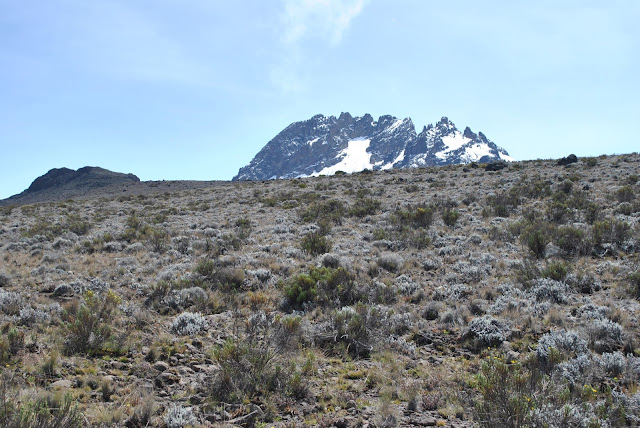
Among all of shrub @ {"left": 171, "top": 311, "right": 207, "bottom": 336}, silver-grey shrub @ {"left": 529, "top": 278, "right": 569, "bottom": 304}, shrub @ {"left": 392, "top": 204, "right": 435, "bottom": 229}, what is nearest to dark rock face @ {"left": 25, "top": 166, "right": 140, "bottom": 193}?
shrub @ {"left": 392, "top": 204, "right": 435, "bottom": 229}

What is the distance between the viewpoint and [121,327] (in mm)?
7109

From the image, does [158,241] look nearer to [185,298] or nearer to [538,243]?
[185,298]

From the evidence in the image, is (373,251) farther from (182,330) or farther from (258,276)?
(182,330)

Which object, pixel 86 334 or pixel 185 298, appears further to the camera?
pixel 185 298

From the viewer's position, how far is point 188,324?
7.16 meters

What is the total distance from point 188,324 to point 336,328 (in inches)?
116

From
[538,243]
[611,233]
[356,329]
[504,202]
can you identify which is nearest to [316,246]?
[356,329]

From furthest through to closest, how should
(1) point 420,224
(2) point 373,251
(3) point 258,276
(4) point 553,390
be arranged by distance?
(1) point 420,224
(2) point 373,251
(3) point 258,276
(4) point 553,390

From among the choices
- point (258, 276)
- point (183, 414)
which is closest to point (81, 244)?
point (258, 276)

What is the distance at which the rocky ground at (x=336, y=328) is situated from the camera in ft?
14.7

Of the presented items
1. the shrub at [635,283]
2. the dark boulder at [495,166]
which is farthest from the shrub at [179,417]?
the dark boulder at [495,166]

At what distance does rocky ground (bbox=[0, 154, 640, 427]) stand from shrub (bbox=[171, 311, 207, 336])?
37mm

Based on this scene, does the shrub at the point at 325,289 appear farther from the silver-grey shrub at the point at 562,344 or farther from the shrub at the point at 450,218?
the shrub at the point at 450,218

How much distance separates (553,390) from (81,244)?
16.9 m
